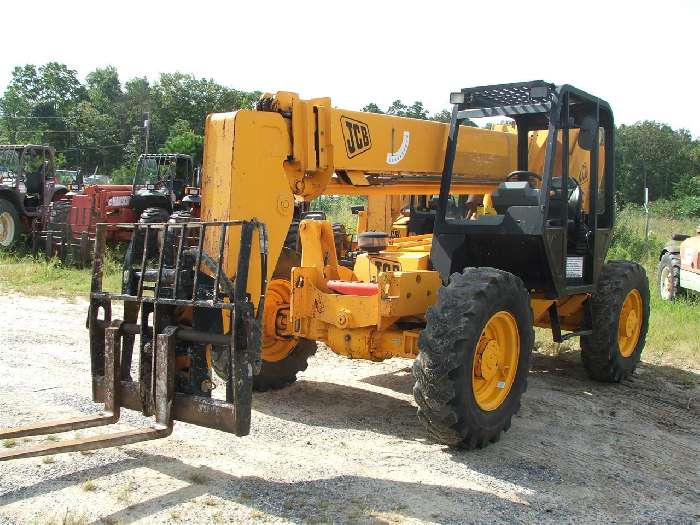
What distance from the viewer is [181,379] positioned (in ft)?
15.6

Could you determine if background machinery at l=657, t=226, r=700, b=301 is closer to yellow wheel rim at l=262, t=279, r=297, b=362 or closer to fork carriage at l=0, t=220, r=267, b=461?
yellow wheel rim at l=262, t=279, r=297, b=362

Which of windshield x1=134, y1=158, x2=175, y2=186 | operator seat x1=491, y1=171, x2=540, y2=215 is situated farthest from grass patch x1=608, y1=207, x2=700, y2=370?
windshield x1=134, y1=158, x2=175, y2=186

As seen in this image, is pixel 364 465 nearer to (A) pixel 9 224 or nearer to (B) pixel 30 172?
(A) pixel 9 224

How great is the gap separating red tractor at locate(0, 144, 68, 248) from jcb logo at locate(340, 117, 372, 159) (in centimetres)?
1366

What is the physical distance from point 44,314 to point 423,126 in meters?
7.06

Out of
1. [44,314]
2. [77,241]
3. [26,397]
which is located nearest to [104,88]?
[77,241]

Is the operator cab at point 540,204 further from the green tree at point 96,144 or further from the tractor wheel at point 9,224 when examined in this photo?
the green tree at point 96,144

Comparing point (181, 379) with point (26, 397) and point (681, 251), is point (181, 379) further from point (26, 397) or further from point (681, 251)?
point (681, 251)

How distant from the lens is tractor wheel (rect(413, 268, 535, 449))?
5.10 meters

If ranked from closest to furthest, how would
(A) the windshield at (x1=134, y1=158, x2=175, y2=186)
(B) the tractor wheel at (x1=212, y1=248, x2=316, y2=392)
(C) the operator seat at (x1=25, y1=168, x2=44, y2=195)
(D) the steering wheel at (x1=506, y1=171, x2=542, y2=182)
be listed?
(B) the tractor wheel at (x1=212, y1=248, x2=316, y2=392) → (D) the steering wheel at (x1=506, y1=171, x2=542, y2=182) → (A) the windshield at (x1=134, y1=158, x2=175, y2=186) → (C) the operator seat at (x1=25, y1=168, x2=44, y2=195)

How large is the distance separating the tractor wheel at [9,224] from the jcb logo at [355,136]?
14.2m

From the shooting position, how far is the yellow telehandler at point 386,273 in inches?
186

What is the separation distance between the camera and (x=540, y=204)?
6.06 metres

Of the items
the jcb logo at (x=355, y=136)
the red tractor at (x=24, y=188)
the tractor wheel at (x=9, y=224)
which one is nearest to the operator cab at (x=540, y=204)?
the jcb logo at (x=355, y=136)
